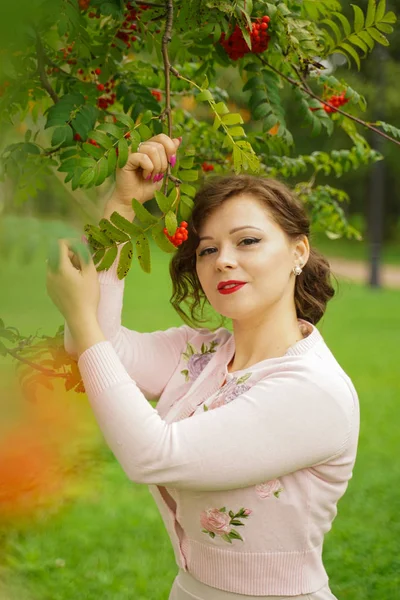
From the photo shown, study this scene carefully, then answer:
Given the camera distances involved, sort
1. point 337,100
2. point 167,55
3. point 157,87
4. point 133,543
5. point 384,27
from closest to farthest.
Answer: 1. point 167,55
2. point 384,27
3. point 337,100
4. point 157,87
5. point 133,543

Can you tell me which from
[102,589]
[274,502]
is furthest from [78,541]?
[274,502]

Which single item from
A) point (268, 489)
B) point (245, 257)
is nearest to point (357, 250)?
point (245, 257)

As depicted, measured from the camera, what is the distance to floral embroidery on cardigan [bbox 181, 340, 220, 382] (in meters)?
1.94

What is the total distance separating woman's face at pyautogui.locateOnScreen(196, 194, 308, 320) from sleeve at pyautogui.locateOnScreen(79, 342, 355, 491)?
0.69ft

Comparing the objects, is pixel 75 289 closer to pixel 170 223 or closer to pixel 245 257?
pixel 170 223

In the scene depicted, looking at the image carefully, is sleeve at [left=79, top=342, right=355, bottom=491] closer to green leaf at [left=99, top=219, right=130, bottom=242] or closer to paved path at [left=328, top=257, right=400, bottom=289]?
green leaf at [left=99, top=219, right=130, bottom=242]

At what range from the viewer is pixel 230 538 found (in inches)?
65.6

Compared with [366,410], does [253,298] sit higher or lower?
higher

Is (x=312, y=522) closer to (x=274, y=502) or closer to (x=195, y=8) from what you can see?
(x=274, y=502)

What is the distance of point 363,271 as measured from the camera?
1978 cm

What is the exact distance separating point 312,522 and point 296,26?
1.11 meters

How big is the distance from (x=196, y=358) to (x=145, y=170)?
57 centimetres

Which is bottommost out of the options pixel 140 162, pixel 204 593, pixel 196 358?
pixel 204 593

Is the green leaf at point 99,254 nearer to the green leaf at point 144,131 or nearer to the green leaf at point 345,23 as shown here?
the green leaf at point 144,131
